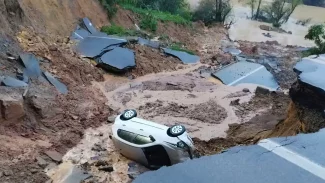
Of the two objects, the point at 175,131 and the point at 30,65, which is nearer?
the point at 175,131

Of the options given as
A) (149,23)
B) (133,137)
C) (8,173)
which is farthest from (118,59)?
(8,173)

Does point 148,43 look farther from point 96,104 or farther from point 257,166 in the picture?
point 257,166

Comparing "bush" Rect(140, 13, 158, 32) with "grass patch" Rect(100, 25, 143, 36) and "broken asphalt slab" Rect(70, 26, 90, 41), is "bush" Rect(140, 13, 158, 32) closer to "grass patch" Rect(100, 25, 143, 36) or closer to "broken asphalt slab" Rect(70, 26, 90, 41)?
"grass patch" Rect(100, 25, 143, 36)

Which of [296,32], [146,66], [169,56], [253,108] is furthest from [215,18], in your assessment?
[253,108]

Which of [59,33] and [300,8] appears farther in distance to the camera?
[300,8]

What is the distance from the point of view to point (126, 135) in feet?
25.5

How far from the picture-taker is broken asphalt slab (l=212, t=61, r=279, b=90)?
14.5m

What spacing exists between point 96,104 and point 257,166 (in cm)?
905

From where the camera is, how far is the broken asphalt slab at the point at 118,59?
1403 cm

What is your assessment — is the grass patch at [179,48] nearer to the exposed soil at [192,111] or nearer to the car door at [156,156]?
the exposed soil at [192,111]

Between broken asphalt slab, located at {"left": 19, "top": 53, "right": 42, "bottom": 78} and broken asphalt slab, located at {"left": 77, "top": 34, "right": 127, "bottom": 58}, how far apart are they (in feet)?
9.21

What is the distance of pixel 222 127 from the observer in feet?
34.3

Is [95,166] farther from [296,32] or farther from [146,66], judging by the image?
[296,32]

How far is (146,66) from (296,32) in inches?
703
